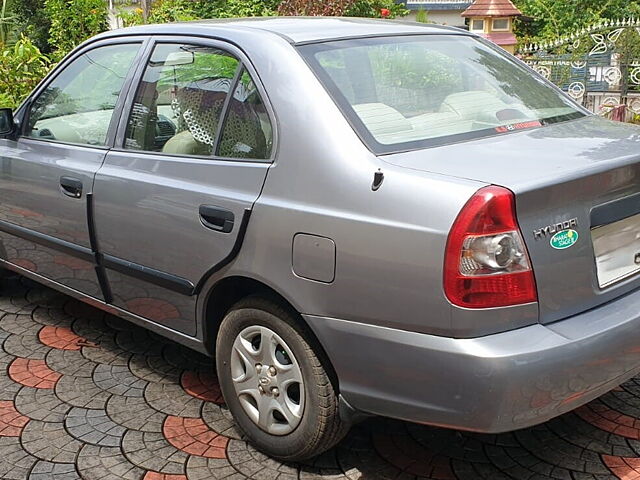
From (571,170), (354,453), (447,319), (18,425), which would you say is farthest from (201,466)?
(571,170)

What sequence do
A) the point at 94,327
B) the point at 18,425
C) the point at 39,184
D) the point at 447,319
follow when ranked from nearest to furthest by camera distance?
1. the point at 447,319
2. the point at 18,425
3. the point at 39,184
4. the point at 94,327

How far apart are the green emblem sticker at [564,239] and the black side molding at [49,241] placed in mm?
2196

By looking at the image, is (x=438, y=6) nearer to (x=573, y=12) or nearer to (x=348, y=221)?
(x=573, y=12)

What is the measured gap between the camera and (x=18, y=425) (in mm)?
3463

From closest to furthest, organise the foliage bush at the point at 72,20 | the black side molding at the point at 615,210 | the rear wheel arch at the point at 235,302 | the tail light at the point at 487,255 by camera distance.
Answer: the tail light at the point at 487,255 < the black side molding at the point at 615,210 < the rear wheel arch at the point at 235,302 < the foliage bush at the point at 72,20

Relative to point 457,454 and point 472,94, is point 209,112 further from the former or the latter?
point 457,454

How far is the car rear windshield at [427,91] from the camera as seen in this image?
288 centimetres

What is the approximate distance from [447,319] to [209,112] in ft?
4.75

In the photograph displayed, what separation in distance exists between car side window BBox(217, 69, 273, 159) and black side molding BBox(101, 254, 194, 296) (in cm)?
56

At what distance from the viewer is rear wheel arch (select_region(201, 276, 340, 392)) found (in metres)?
2.83

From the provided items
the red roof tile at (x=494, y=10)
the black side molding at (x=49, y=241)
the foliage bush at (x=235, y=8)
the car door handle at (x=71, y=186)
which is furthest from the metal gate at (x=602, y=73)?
the car door handle at (x=71, y=186)

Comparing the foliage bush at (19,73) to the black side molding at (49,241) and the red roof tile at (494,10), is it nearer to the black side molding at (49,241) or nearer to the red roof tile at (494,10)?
the black side molding at (49,241)

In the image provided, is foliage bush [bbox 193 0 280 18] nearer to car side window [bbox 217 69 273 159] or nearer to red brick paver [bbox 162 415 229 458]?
car side window [bbox 217 69 273 159]

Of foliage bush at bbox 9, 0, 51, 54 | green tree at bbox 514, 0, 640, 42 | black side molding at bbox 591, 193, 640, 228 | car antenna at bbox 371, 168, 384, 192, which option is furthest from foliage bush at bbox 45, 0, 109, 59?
green tree at bbox 514, 0, 640, 42
